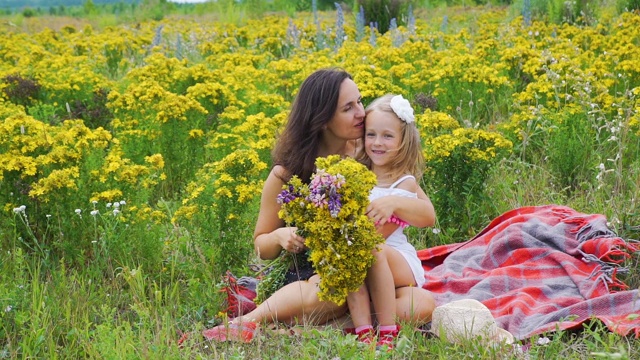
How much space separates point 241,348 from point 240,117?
2607 mm

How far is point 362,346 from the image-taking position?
3.40m

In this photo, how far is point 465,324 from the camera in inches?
139

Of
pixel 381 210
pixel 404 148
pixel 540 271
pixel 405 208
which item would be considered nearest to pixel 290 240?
pixel 381 210

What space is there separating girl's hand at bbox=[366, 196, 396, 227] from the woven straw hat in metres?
0.47

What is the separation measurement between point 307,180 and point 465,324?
1077 mm

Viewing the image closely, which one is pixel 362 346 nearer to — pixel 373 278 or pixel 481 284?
pixel 373 278

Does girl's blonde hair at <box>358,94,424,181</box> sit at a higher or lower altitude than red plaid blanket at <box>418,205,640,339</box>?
higher

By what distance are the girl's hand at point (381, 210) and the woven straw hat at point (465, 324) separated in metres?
0.47

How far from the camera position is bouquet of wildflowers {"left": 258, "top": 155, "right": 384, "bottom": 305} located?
136 inches

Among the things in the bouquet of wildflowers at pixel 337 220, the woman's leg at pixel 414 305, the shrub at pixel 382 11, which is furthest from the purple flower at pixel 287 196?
the shrub at pixel 382 11

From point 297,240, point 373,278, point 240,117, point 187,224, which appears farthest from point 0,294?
point 240,117

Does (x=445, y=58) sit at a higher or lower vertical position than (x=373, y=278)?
higher

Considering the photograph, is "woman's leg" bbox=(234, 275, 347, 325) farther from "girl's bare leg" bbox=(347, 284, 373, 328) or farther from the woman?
"girl's bare leg" bbox=(347, 284, 373, 328)

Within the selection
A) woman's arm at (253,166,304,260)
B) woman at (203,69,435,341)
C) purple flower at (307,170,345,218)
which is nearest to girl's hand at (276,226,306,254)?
woman at (203,69,435,341)
